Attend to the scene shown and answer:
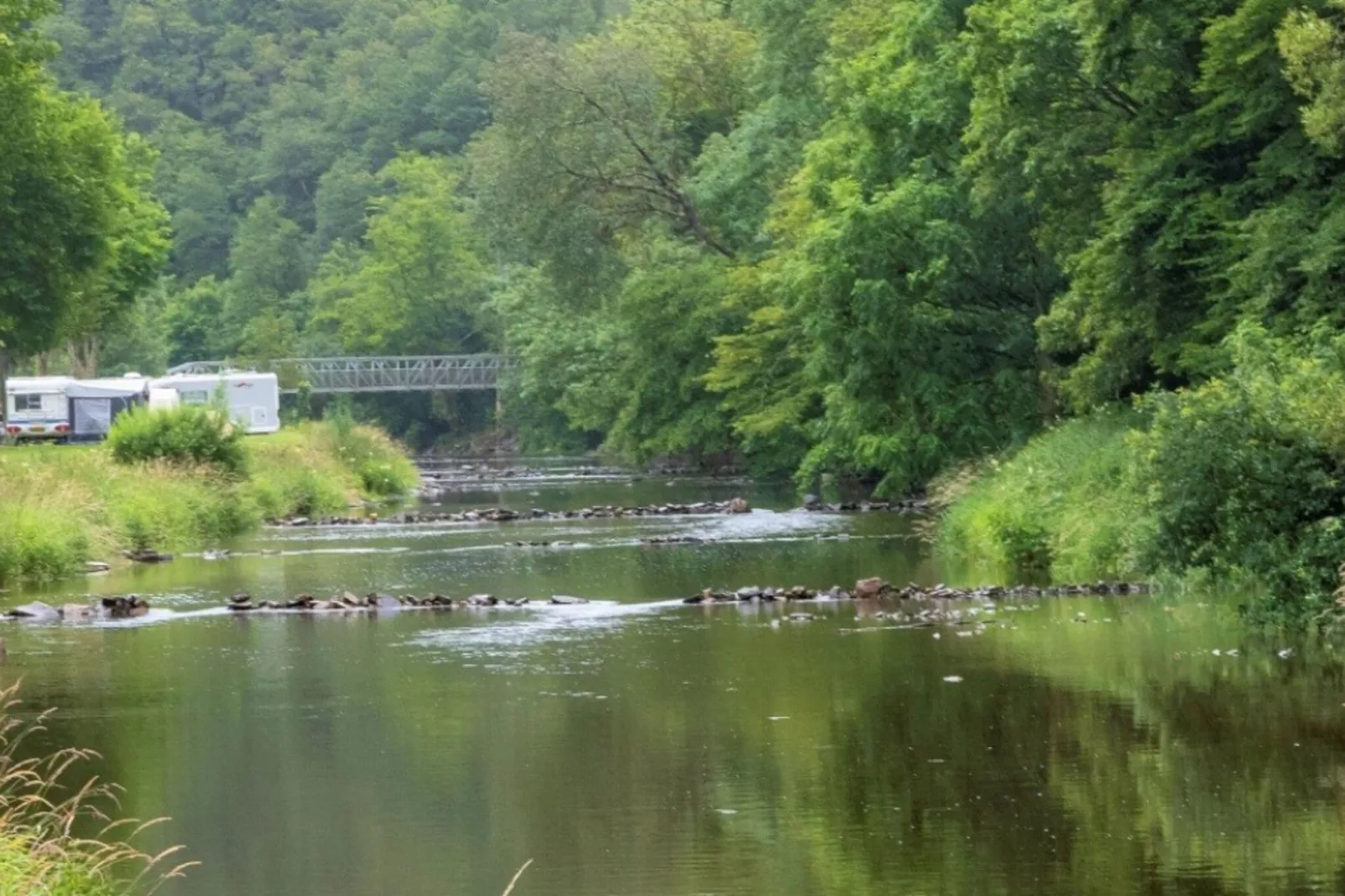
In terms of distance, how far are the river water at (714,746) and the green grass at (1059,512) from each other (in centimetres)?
349

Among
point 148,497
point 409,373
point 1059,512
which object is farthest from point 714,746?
point 409,373

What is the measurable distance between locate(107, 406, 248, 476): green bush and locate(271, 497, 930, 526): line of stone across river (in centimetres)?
207

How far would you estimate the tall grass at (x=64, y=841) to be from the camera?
11.1 metres

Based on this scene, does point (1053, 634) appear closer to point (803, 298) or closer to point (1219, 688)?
point (1219, 688)

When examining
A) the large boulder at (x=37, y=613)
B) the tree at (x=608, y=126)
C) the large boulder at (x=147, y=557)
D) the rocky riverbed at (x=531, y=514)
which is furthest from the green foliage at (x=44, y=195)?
the large boulder at (x=37, y=613)

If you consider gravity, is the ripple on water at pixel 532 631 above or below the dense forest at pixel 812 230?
below

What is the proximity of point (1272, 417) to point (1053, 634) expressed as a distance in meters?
3.38

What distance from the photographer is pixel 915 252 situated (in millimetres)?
44188

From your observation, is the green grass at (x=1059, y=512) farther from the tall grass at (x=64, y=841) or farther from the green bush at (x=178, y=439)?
the green bush at (x=178, y=439)

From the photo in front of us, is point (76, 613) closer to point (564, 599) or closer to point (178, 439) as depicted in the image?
point (564, 599)

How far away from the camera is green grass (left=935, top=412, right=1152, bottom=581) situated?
31.1 meters

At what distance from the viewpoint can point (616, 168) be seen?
6888 centimetres

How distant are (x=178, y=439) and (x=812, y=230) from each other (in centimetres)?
1459

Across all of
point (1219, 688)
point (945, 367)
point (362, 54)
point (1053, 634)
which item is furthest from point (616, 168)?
point (362, 54)
